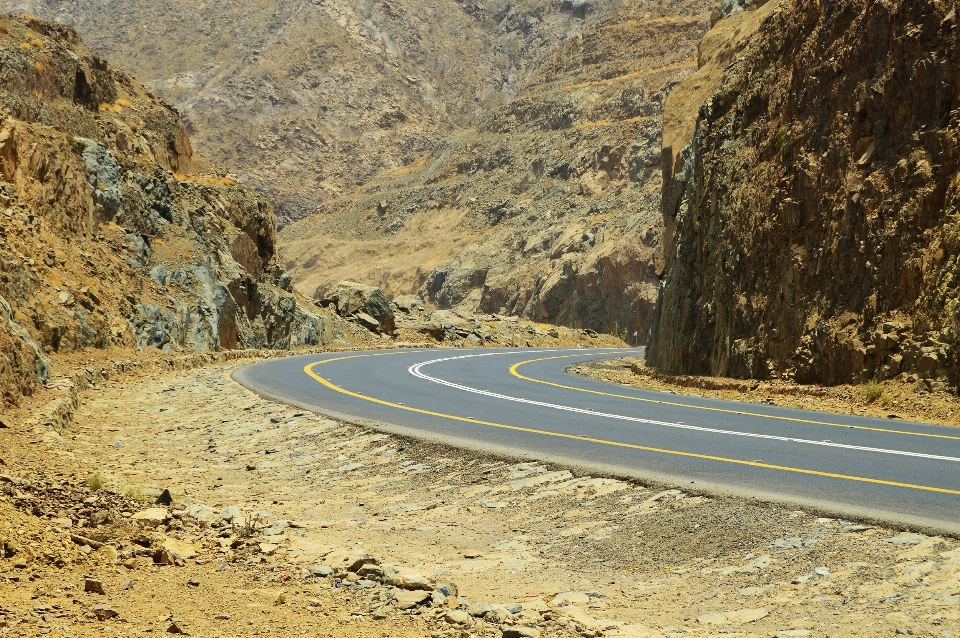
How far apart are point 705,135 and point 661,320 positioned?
5934 millimetres

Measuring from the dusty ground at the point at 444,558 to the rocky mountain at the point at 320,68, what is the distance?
132 m

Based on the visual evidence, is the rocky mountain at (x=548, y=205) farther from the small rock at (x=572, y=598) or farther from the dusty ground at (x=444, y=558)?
the small rock at (x=572, y=598)

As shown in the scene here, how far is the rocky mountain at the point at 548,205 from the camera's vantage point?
2852 inches

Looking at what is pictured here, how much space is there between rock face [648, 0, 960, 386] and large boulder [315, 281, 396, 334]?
26908 millimetres

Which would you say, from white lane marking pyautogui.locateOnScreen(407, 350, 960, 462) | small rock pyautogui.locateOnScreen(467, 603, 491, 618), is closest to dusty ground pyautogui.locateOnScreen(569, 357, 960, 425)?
white lane marking pyautogui.locateOnScreen(407, 350, 960, 462)

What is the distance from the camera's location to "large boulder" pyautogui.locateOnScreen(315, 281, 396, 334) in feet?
168

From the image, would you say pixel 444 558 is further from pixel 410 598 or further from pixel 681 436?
pixel 681 436

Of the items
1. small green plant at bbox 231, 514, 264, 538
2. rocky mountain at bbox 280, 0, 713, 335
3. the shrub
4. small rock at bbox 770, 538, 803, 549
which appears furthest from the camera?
rocky mountain at bbox 280, 0, 713, 335

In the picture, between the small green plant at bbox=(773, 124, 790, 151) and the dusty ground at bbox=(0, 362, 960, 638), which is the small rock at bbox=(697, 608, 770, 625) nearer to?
the dusty ground at bbox=(0, 362, 960, 638)

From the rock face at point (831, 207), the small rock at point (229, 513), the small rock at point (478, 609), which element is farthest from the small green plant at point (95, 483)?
the rock face at point (831, 207)

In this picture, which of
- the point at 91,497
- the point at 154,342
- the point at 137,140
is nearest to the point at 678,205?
the point at 154,342

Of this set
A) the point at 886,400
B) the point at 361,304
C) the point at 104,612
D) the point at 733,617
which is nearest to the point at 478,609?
the point at 733,617

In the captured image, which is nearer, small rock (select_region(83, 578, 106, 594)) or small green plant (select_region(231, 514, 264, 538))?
small rock (select_region(83, 578, 106, 594))

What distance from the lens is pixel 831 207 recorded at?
806 inches
